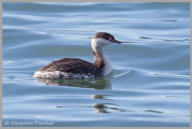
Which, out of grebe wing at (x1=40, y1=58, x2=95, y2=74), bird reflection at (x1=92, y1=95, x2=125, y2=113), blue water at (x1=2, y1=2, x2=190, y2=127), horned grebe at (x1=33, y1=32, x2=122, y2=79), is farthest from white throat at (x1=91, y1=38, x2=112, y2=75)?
bird reflection at (x1=92, y1=95, x2=125, y2=113)

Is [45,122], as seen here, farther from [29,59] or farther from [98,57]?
[29,59]

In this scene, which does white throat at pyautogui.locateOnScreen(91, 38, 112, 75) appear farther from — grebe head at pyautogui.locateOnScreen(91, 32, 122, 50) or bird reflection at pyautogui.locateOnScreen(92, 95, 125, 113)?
bird reflection at pyautogui.locateOnScreen(92, 95, 125, 113)

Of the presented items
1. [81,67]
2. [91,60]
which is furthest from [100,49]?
[91,60]

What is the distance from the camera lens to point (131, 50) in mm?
19375

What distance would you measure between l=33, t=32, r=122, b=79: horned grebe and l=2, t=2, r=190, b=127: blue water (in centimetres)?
17

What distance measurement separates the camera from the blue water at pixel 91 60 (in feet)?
41.1

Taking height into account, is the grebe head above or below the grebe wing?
above

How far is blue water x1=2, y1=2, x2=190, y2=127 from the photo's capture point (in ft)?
41.1

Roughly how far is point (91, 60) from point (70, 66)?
328cm

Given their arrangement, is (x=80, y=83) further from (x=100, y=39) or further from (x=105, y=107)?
(x=105, y=107)

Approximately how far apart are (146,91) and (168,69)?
2.87 meters

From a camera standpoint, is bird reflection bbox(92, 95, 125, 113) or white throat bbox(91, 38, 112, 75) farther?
white throat bbox(91, 38, 112, 75)

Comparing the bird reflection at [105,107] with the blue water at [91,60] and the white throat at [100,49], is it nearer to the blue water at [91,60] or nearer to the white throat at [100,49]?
the blue water at [91,60]

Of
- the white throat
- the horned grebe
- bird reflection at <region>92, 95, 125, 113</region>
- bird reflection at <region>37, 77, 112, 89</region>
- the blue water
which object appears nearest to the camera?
the blue water
